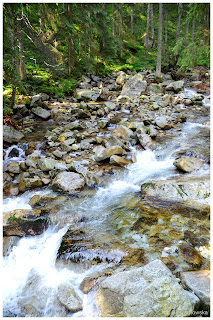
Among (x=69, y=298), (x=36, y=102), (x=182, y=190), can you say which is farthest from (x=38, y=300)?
(x=36, y=102)

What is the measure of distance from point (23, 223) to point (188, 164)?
5198mm

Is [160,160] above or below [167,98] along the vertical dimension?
below

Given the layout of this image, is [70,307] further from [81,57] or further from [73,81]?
[81,57]

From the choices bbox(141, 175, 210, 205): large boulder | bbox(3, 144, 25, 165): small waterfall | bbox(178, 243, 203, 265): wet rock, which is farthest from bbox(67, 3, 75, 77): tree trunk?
bbox(178, 243, 203, 265): wet rock

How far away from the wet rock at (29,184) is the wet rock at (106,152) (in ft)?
7.55

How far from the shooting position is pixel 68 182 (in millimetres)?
6207

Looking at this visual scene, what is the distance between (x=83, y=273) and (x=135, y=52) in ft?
101

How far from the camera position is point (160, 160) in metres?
8.09

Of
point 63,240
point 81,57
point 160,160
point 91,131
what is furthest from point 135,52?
point 63,240

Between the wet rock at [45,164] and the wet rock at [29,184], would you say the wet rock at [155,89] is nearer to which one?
the wet rock at [45,164]

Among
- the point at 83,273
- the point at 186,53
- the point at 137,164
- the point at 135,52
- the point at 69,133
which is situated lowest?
the point at 83,273

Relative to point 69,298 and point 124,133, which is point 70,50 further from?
point 69,298

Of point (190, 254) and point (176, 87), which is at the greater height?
point (176, 87)

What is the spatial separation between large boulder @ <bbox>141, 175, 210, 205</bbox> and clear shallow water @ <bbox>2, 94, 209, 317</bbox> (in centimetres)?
68
